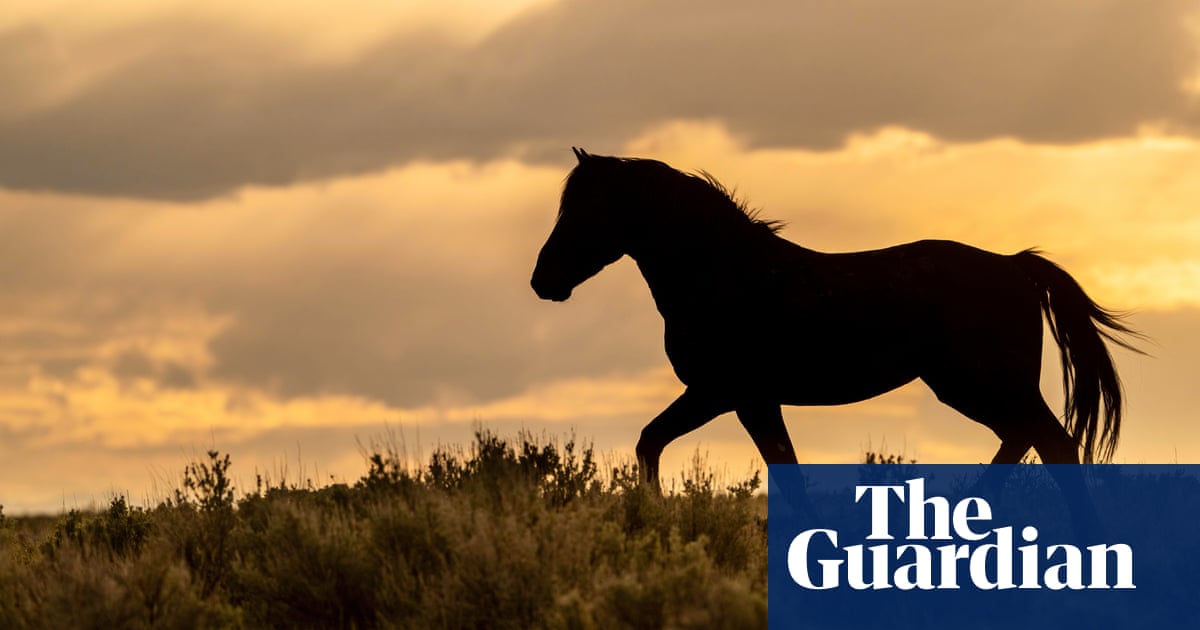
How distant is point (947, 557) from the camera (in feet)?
31.9

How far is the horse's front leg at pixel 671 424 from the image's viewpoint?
1053cm

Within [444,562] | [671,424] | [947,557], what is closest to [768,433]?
[671,424]

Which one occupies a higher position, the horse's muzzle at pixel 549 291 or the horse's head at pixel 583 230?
the horse's head at pixel 583 230

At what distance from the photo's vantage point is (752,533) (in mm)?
11008

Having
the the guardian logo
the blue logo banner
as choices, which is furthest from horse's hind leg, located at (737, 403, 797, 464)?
the the guardian logo

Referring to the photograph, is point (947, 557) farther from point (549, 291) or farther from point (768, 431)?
point (549, 291)

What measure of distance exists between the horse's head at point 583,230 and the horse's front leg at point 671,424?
1224 mm

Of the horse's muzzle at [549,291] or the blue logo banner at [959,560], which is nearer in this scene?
the blue logo banner at [959,560]

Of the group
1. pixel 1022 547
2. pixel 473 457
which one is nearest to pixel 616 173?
pixel 473 457

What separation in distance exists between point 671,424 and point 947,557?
221 centimetres

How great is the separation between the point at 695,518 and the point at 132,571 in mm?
3953

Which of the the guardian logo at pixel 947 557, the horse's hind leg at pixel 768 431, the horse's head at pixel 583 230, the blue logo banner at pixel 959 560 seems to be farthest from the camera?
the horse's head at pixel 583 230

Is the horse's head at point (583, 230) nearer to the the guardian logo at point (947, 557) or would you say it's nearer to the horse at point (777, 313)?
the horse at point (777, 313)

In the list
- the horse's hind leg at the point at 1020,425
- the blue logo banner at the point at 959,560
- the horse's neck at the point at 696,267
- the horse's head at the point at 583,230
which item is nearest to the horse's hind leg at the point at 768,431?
the blue logo banner at the point at 959,560
